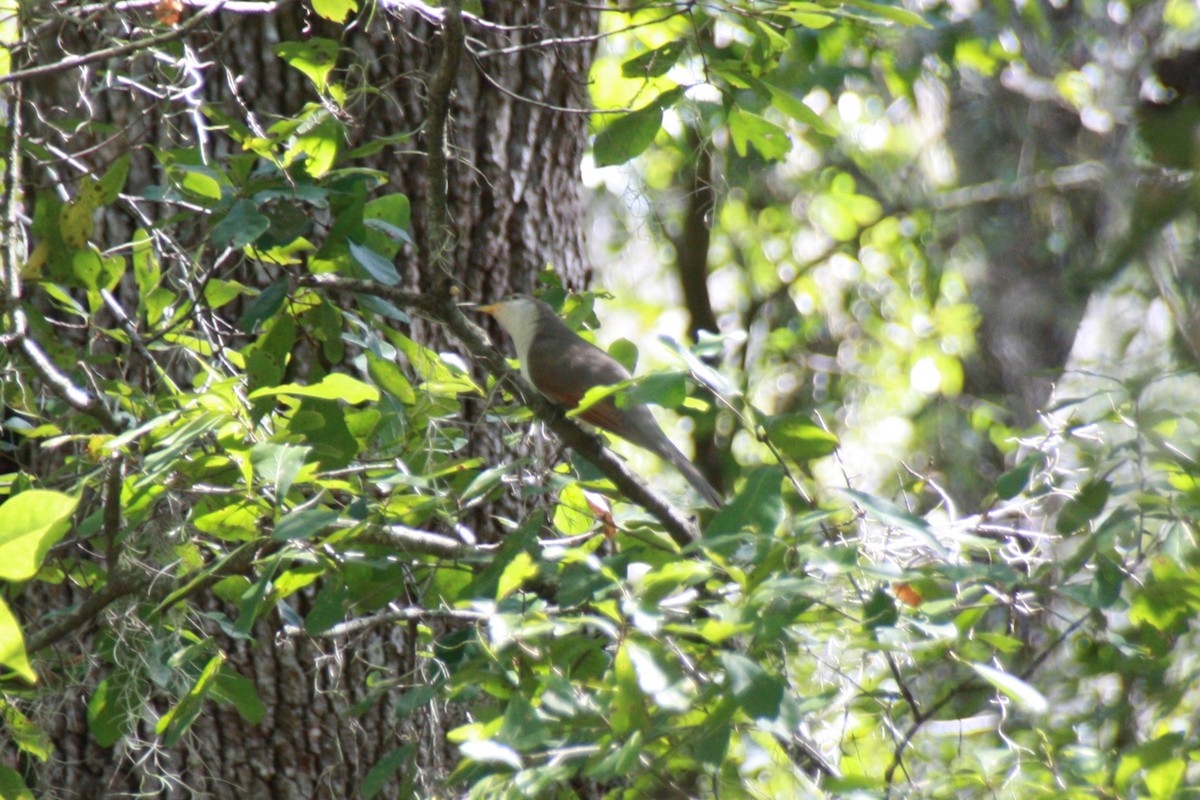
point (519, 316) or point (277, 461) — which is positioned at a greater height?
point (277, 461)

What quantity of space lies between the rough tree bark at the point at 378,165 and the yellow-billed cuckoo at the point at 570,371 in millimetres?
143

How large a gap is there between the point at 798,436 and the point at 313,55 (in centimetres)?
134

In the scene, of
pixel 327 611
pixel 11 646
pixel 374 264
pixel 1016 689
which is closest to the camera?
pixel 11 646

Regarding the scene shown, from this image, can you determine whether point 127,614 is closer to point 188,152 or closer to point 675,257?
point 188,152

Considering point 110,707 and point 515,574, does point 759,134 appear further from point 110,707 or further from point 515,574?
point 110,707

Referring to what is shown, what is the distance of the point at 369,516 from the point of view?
7.22ft

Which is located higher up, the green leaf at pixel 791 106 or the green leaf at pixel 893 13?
the green leaf at pixel 893 13

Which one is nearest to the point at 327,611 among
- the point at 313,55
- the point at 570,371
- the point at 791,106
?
the point at 313,55

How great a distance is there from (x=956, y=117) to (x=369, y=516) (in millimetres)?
1414

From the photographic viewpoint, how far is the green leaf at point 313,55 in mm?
2416

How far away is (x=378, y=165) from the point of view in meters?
3.46

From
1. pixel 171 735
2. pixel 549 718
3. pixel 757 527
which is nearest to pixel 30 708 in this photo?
pixel 171 735

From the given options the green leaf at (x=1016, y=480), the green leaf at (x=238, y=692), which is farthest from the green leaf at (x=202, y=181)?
the green leaf at (x=1016, y=480)

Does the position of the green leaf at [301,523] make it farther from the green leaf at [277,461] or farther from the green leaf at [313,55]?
the green leaf at [313,55]
